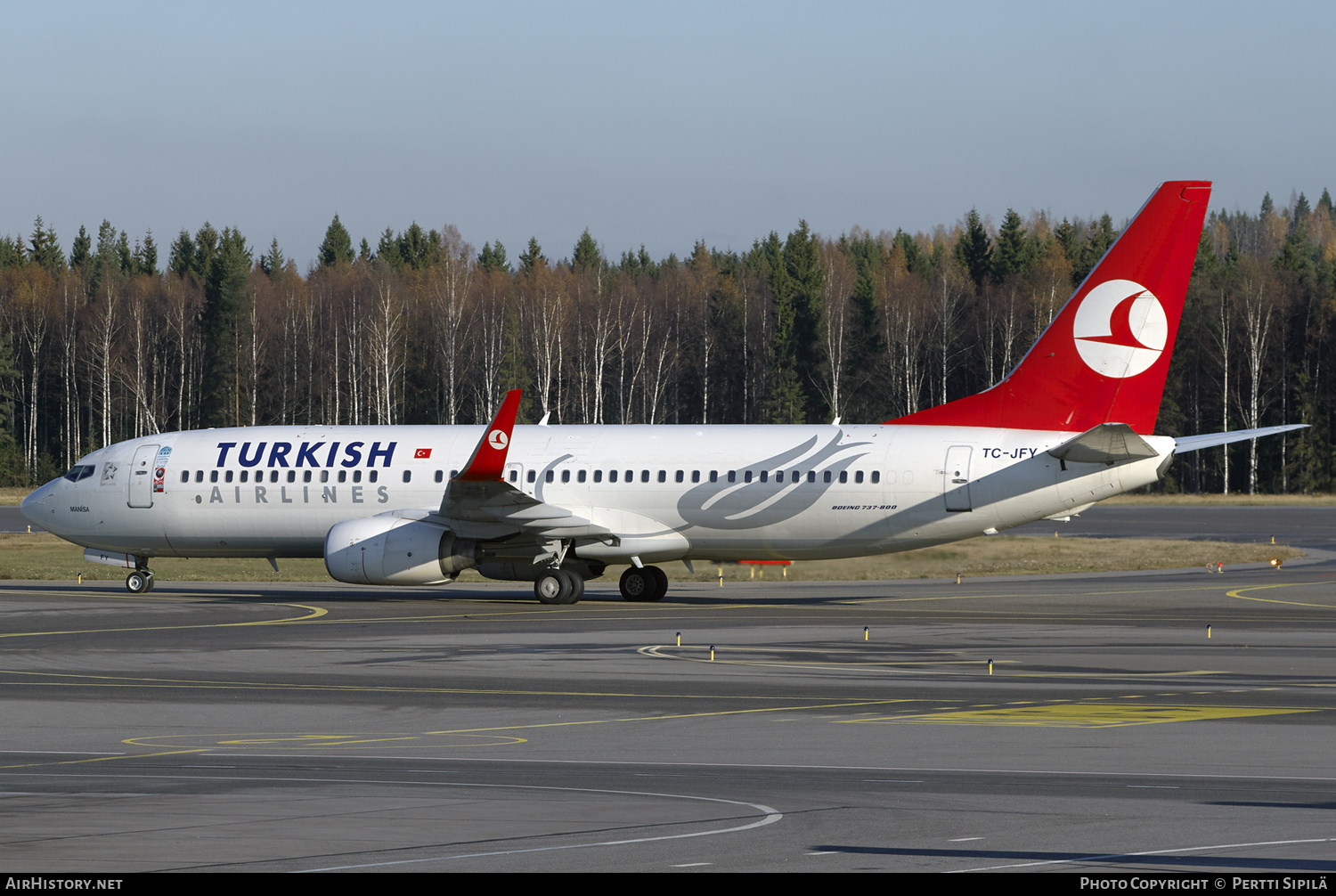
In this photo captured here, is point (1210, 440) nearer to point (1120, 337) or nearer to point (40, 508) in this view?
point (1120, 337)

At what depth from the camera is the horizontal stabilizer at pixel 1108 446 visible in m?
28.6

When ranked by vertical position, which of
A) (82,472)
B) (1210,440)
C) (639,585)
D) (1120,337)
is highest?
(1120,337)

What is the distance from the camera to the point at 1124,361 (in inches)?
1196

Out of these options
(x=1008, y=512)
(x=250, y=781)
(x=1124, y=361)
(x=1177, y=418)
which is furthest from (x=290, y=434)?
(x=1177, y=418)

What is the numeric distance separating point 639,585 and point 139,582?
12045 millimetres

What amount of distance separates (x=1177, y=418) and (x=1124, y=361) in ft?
231

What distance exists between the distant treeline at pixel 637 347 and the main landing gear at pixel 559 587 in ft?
204

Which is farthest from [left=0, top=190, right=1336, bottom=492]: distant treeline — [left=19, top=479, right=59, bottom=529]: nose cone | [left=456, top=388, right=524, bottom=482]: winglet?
[left=456, top=388, right=524, bottom=482]: winglet

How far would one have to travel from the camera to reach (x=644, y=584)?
33875 mm

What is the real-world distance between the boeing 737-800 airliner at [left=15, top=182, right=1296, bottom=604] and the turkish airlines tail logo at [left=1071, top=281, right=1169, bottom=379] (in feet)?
0.12

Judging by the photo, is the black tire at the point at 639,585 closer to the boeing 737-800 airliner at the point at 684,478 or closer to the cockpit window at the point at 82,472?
the boeing 737-800 airliner at the point at 684,478

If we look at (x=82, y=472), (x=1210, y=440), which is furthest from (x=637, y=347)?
(x=1210, y=440)

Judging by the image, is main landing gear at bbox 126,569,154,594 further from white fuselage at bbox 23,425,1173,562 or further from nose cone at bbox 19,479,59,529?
nose cone at bbox 19,479,59,529
